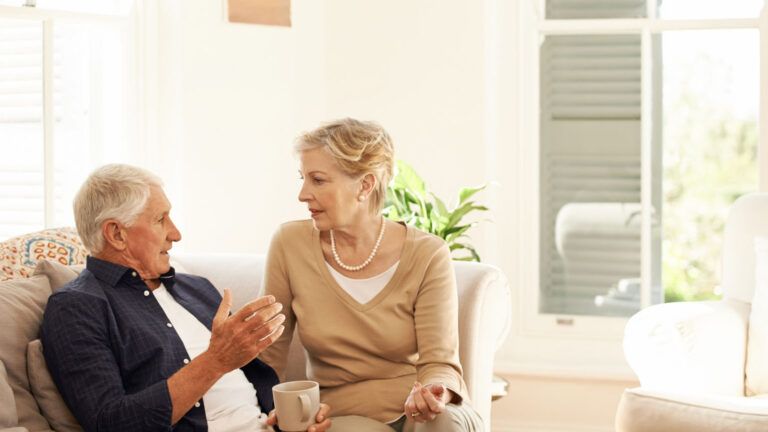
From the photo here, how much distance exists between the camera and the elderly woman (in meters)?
2.10

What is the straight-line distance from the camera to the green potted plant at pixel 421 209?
3168 millimetres

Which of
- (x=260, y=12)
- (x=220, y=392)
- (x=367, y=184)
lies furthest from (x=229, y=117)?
(x=220, y=392)

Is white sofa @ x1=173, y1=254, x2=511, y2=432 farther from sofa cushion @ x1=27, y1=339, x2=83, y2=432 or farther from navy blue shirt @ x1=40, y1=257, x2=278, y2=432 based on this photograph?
sofa cushion @ x1=27, y1=339, x2=83, y2=432

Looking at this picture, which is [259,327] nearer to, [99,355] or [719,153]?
[99,355]


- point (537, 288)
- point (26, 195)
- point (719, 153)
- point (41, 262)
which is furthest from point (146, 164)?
point (719, 153)

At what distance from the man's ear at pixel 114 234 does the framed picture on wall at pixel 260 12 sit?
5.44 feet

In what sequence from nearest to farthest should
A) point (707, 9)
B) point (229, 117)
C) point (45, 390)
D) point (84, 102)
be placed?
point (45, 390), point (84, 102), point (229, 117), point (707, 9)

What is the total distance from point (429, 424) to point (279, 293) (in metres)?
0.50

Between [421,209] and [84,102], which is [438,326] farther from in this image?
[84,102]

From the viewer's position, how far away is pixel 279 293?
2191 millimetres

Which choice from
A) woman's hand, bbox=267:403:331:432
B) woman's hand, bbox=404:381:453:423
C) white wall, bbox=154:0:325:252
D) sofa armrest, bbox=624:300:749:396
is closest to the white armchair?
sofa armrest, bbox=624:300:749:396

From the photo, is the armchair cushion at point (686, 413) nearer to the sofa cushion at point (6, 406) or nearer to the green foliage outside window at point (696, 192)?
the sofa cushion at point (6, 406)

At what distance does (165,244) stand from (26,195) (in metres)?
1.38

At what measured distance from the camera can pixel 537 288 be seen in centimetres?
381
